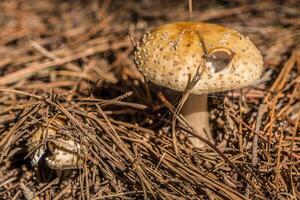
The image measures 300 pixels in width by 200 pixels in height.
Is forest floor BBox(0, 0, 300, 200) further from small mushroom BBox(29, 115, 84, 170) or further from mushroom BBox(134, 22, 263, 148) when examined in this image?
mushroom BBox(134, 22, 263, 148)

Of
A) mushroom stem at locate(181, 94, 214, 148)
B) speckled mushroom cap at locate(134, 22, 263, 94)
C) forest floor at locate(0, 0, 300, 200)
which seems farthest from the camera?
mushroom stem at locate(181, 94, 214, 148)

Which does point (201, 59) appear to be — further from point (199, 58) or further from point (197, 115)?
point (197, 115)

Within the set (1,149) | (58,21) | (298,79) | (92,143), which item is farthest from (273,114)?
(58,21)

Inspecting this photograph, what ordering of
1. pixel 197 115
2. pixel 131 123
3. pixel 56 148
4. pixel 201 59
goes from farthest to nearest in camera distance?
pixel 131 123, pixel 197 115, pixel 56 148, pixel 201 59

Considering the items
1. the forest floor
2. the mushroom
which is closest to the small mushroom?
the forest floor

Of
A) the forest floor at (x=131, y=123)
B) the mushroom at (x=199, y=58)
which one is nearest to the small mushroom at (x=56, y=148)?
the forest floor at (x=131, y=123)

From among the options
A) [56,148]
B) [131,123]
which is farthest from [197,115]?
[56,148]

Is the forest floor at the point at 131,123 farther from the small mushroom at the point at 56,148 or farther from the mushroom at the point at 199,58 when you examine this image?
the mushroom at the point at 199,58
